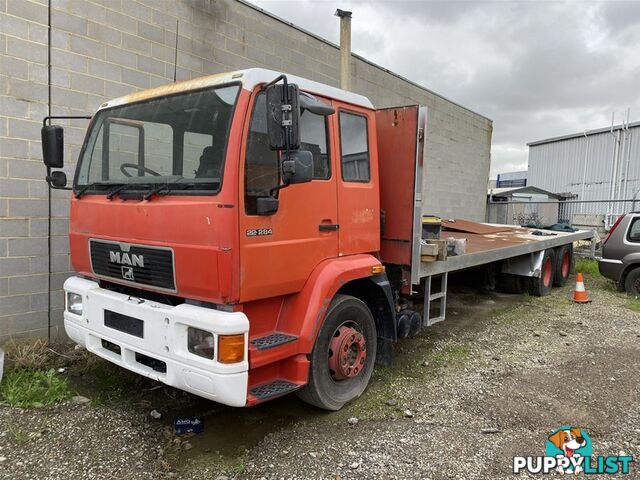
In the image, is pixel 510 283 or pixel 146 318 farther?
pixel 510 283

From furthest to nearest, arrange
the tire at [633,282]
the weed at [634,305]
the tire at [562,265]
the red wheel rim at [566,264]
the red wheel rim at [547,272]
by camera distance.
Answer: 1. the red wheel rim at [566,264]
2. the tire at [562,265]
3. the red wheel rim at [547,272]
4. the tire at [633,282]
5. the weed at [634,305]

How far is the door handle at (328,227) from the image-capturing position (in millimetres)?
3509

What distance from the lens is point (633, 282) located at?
833cm

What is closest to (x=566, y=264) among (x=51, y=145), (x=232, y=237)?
(x=232, y=237)

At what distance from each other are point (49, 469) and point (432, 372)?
131 inches

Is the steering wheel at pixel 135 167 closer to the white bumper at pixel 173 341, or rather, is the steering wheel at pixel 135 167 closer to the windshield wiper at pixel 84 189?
the windshield wiper at pixel 84 189

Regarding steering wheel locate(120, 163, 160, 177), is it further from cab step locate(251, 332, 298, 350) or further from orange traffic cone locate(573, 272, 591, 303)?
orange traffic cone locate(573, 272, 591, 303)

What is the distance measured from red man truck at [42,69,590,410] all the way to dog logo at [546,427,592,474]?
1.45 meters

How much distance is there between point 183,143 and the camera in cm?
319

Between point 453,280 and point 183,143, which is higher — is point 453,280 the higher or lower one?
the lower one

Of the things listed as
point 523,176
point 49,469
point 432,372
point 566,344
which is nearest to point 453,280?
point 566,344

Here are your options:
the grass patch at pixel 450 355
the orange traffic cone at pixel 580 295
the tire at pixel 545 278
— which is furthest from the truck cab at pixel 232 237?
the orange traffic cone at pixel 580 295

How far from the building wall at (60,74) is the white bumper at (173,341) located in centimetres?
199

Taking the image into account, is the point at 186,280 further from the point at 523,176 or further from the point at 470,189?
the point at 523,176
